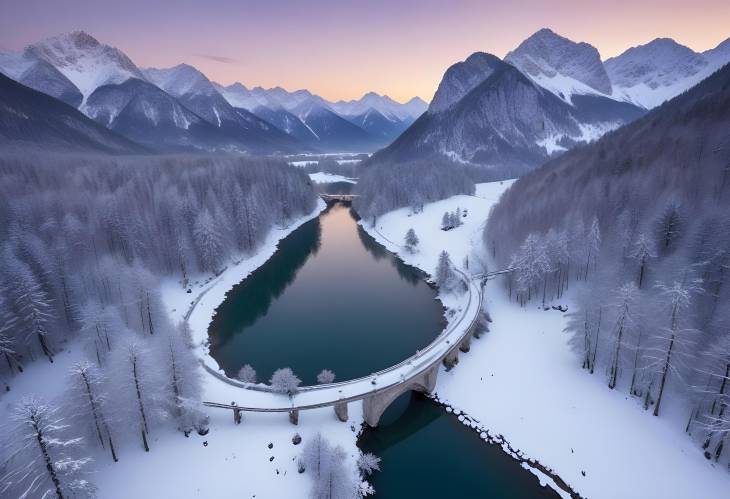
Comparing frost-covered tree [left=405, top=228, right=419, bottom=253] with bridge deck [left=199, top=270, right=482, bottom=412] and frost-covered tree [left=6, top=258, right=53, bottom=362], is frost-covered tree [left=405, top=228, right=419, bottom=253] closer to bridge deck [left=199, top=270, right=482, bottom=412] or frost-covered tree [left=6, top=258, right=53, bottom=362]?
bridge deck [left=199, top=270, right=482, bottom=412]

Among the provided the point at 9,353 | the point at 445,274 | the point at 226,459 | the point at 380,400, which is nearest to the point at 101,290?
the point at 9,353

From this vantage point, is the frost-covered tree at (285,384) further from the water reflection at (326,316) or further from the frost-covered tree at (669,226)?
the frost-covered tree at (669,226)

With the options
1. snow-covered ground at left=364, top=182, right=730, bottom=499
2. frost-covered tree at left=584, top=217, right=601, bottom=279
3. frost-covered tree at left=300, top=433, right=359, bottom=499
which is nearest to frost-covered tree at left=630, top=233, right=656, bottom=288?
frost-covered tree at left=584, top=217, right=601, bottom=279

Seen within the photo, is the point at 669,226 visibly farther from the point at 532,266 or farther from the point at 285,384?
the point at 285,384

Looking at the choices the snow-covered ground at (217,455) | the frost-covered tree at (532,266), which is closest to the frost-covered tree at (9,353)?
the snow-covered ground at (217,455)

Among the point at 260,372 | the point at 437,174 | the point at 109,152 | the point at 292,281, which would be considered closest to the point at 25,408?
the point at 260,372

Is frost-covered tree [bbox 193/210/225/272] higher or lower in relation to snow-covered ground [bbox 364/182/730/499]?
higher

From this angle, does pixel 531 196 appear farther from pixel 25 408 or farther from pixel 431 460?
pixel 25 408
